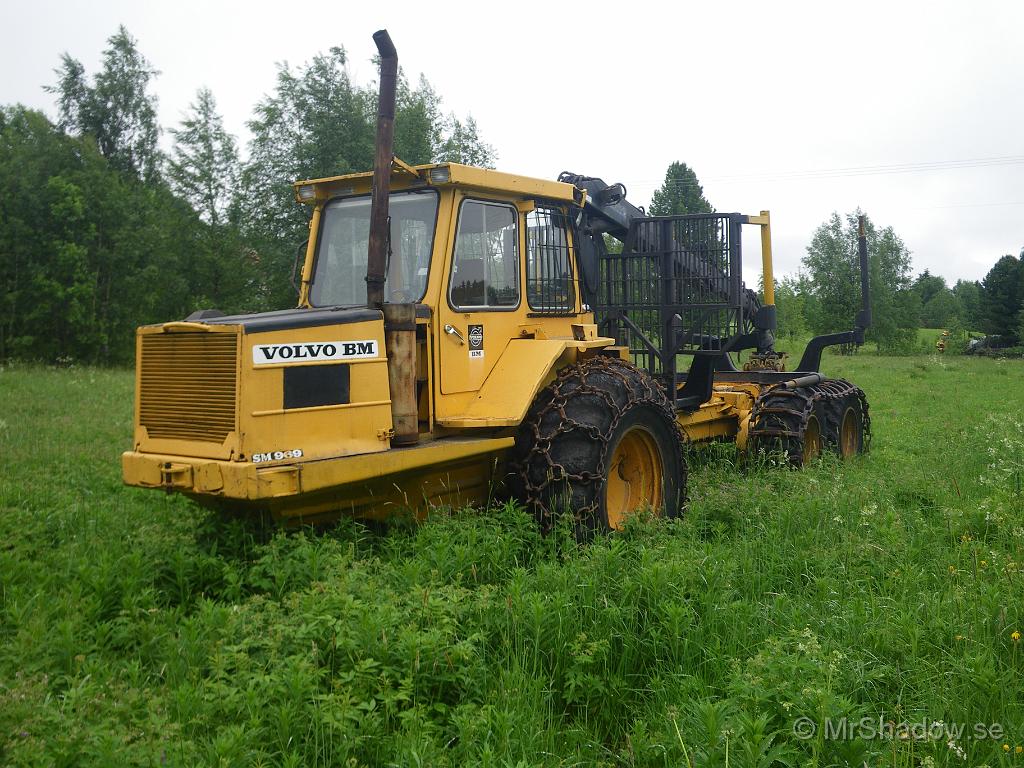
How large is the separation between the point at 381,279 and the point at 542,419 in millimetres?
1455

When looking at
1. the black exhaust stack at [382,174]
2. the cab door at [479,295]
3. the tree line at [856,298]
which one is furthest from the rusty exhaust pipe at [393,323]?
the tree line at [856,298]

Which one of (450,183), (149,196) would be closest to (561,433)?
(450,183)

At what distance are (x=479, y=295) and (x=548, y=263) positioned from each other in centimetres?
92

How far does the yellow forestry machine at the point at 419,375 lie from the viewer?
4.99 m

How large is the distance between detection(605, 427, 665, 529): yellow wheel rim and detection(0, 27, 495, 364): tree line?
71.7 ft

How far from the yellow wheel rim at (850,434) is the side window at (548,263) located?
4664 mm

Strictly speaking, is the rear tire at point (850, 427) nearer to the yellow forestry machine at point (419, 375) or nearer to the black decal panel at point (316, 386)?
the yellow forestry machine at point (419, 375)

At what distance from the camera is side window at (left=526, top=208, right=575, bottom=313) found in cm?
669

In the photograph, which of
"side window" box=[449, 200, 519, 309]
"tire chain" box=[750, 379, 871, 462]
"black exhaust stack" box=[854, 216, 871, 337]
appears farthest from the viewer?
"black exhaust stack" box=[854, 216, 871, 337]

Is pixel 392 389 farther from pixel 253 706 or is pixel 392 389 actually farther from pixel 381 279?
pixel 253 706

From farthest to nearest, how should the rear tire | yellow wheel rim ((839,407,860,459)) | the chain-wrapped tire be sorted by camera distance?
1. yellow wheel rim ((839,407,860,459))
2. the rear tire
3. the chain-wrapped tire

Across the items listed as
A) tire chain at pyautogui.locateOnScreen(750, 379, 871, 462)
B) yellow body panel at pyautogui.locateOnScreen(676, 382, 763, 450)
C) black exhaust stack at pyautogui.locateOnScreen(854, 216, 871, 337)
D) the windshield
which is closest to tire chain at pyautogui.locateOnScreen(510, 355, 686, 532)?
the windshield

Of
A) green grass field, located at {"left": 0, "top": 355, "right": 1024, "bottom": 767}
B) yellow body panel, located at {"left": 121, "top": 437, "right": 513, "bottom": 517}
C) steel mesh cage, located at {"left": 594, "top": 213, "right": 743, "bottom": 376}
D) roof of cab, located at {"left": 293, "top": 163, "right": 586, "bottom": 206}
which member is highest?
roof of cab, located at {"left": 293, "top": 163, "right": 586, "bottom": 206}

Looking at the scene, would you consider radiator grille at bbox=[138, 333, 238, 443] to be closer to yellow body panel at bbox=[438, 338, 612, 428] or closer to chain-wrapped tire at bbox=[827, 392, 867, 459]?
yellow body panel at bbox=[438, 338, 612, 428]
